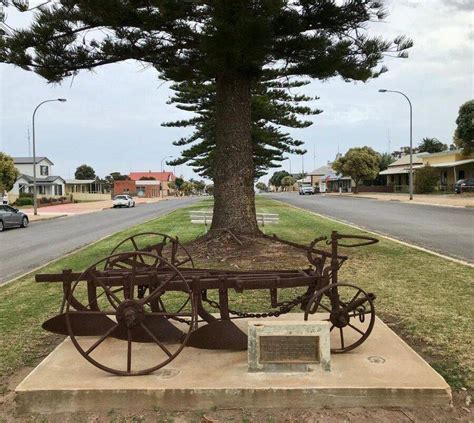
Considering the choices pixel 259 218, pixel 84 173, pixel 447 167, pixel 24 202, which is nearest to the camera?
pixel 259 218

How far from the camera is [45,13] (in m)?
9.51

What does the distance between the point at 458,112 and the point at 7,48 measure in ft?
146

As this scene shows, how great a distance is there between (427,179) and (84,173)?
84.5m

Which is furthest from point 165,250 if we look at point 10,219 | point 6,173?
point 6,173

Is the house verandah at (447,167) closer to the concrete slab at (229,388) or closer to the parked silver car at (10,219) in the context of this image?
the parked silver car at (10,219)

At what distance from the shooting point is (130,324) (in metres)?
3.95

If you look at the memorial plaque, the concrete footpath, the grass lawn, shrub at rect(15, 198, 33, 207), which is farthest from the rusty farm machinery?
shrub at rect(15, 198, 33, 207)

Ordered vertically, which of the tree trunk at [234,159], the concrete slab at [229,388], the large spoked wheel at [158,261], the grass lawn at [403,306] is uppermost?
the tree trunk at [234,159]

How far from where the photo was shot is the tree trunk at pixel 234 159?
10.4 m

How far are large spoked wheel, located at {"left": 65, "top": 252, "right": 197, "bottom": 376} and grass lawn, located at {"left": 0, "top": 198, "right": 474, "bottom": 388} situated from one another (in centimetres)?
68

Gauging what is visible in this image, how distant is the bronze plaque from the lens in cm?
389

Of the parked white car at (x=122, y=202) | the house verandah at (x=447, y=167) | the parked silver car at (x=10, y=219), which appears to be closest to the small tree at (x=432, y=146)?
the house verandah at (x=447, y=167)

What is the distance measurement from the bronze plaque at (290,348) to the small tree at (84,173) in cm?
11621

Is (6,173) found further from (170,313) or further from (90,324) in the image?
(170,313)
